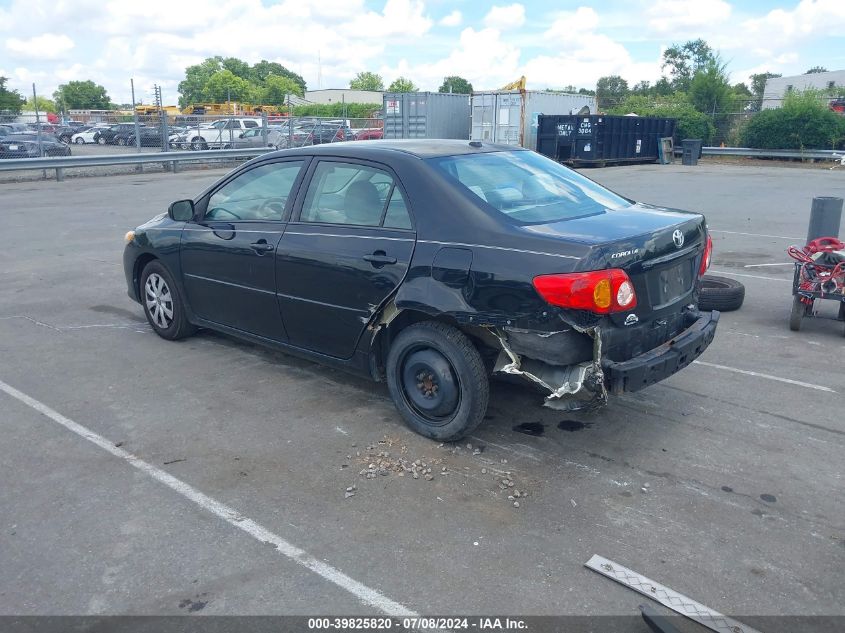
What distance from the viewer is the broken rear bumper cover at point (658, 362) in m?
3.90

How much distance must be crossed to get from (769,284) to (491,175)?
5352 millimetres

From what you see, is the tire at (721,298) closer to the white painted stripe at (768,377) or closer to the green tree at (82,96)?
the white painted stripe at (768,377)

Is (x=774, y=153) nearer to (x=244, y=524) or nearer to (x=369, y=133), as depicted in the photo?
(x=369, y=133)

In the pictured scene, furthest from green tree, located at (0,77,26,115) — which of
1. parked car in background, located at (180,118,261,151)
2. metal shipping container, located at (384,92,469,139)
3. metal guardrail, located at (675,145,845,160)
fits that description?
metal guardrail, located at (675,145,845,160)

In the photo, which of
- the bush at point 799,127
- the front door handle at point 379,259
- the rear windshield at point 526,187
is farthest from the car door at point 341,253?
the bush at point 799,127

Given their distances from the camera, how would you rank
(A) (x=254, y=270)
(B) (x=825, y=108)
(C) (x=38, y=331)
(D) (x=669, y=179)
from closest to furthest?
1. (A) (x=254, y=270)
2. (C) (x=38, y=331)
3. (D) (x=669, y=179)
4. (B) (x=825, y=108)

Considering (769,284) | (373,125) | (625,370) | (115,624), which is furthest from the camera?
(373,125)

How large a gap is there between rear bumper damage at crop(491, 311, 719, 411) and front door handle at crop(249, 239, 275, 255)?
6.25 ft

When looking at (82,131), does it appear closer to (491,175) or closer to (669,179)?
(669,179)

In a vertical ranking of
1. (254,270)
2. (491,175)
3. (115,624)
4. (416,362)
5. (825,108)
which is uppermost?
(825,108)

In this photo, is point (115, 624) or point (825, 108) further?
point (825, 108)

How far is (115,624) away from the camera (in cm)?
291

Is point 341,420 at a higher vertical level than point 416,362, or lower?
lower

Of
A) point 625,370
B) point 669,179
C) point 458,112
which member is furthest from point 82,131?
point 625,370
